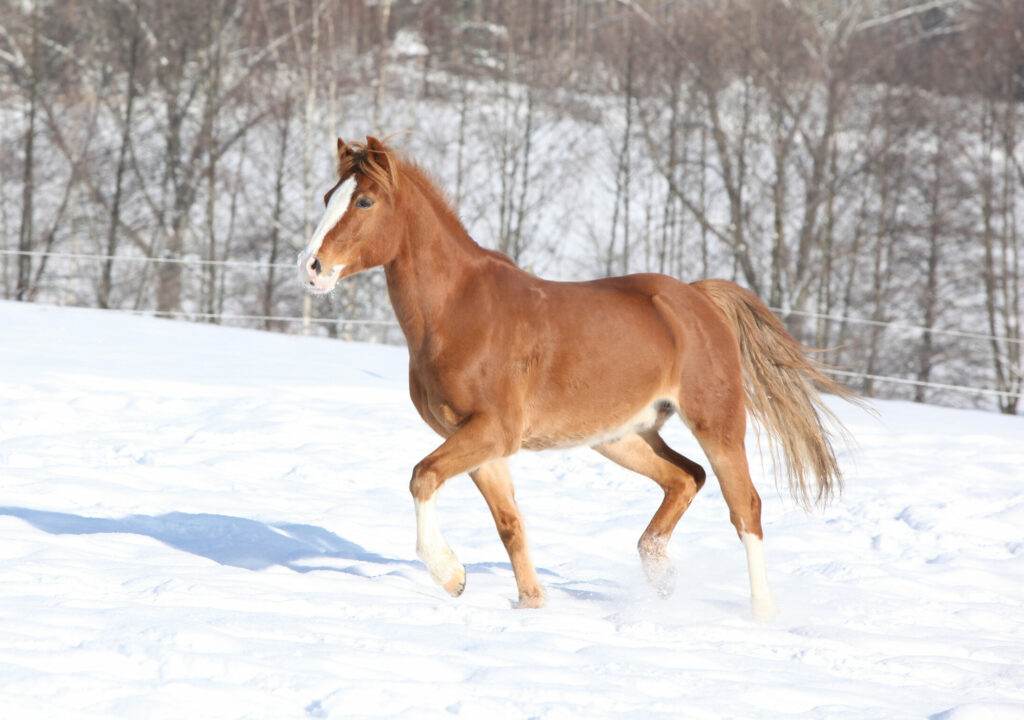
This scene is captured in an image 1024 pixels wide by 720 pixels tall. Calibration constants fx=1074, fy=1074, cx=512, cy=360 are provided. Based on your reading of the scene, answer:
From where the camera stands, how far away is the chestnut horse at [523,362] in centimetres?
387

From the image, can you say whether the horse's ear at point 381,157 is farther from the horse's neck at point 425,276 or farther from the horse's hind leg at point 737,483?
the horse's hind leg at point 737,483

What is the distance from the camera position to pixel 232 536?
5023 millimetres

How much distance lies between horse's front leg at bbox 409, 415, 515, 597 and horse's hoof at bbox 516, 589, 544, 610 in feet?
1.15

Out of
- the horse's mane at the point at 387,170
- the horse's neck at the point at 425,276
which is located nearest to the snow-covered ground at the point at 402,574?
the horse's neck at the point at 425,276

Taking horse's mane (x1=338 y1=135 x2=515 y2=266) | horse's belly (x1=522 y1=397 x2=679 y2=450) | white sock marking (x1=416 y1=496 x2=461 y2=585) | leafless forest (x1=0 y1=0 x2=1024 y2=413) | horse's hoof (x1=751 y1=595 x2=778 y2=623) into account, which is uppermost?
leafless forest (x1=0 y1=0 x2=1024 y2=413)

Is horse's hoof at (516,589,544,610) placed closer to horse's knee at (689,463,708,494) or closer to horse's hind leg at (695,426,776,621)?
horse's hind leg at (695,426,776,621)

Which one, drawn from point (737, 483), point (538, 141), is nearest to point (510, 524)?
point (737, 483)

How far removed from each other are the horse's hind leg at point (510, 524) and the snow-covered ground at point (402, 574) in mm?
103

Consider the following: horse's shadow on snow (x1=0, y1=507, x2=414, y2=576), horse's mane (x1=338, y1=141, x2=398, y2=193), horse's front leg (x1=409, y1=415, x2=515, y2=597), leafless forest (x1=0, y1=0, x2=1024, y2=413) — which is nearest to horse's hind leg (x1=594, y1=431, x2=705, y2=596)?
horse's front leg (x1=409, y1=415, x2=515, y2=597)

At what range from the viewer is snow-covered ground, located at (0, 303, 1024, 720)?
9.26 ft

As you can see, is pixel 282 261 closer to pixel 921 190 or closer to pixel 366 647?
pixel 921 190

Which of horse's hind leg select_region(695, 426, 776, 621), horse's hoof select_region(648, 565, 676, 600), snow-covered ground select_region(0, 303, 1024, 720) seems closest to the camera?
snow-covered ground select_region(0, 303, 1024, 720)

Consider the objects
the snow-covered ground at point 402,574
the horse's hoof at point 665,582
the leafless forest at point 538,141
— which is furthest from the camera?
the leafless forest at point 538,141

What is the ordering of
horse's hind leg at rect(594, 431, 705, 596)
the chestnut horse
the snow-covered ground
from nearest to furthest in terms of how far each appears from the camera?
the snow-covered ground, the chestnut horse, horse's hind leg at rect(594, 431, 705, 596)
